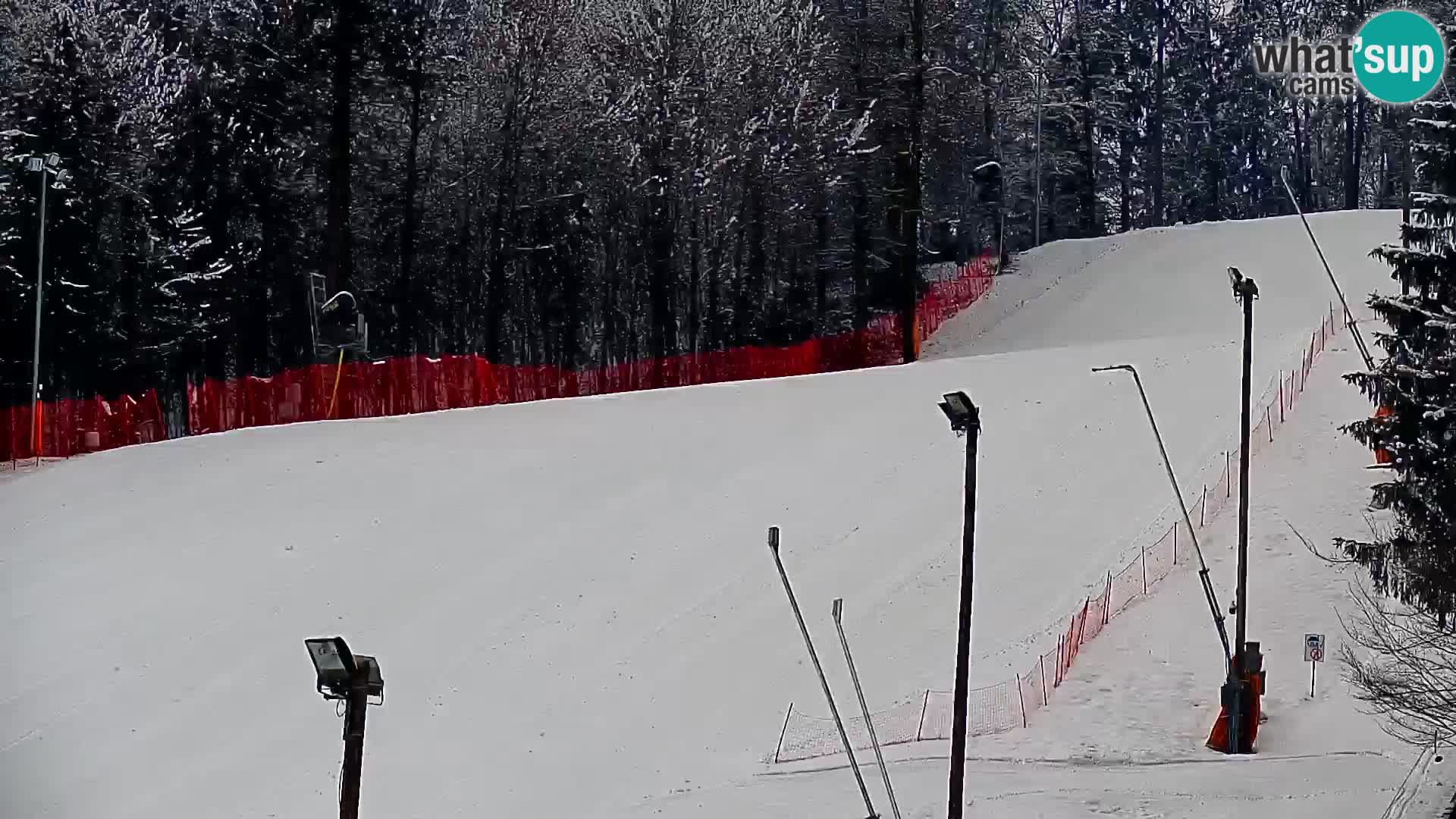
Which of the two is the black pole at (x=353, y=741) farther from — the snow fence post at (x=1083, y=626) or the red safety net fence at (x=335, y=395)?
the red safety net fence at (x=335, y=395)

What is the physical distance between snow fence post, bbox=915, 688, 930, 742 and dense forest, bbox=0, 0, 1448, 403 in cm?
2338

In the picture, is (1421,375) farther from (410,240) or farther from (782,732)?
(410,240)

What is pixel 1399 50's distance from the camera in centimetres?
5400

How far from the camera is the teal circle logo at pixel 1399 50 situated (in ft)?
167

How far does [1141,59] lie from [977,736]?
2693 inches

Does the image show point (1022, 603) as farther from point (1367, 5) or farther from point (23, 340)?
point (1367, 5)

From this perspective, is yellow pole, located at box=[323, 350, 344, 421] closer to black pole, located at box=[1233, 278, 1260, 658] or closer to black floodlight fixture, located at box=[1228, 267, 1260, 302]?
black floodlight fixture, located at box=[1228, 267, 1260, 302]

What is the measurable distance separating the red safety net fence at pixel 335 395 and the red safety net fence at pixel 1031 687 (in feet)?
57.4

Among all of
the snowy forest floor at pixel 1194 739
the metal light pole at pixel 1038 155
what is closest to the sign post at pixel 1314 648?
the snowy forest floor at pixel 1194 739

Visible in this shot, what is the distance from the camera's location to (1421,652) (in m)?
28.2

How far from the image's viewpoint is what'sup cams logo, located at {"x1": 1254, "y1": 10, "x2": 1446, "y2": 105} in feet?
172

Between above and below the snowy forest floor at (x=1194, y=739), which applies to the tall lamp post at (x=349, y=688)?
above

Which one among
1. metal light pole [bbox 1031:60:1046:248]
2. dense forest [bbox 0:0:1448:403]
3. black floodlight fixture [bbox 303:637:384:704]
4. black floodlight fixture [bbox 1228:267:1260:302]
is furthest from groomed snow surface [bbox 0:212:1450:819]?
metal light pole [bbox 1031:60:1046:248]

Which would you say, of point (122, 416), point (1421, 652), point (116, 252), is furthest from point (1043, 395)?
point (116, 252)
